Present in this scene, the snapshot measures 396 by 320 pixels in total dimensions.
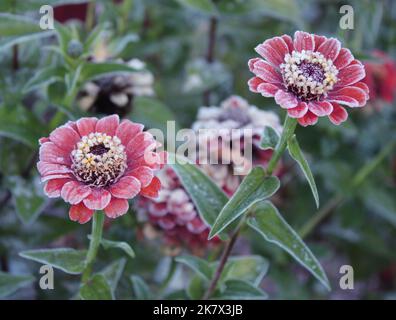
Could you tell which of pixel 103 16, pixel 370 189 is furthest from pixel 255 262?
pixel 103 16

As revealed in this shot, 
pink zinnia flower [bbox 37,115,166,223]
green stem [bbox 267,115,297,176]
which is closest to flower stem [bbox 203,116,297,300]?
green stem [bbox 267,115,297,176]

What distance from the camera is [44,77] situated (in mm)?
839

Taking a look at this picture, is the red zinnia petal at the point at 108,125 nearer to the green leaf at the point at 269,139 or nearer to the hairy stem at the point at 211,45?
the green leaf at the point at 269,139

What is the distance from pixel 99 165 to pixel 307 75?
201 mm

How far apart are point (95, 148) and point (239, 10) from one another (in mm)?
480

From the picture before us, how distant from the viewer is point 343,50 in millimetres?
685

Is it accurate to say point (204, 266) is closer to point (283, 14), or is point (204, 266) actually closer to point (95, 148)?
point (95, 148)

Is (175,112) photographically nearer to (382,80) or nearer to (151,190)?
(382,80)

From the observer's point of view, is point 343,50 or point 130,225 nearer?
point 343,50

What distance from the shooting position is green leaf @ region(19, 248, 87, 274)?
0.69 m

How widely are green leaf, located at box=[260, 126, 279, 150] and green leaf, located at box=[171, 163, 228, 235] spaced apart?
0.08m

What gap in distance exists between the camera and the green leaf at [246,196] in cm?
64

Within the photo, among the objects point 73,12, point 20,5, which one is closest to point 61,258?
point 20,5

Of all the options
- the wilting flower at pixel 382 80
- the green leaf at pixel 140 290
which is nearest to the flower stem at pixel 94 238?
the green leaf at pixel 140 290
